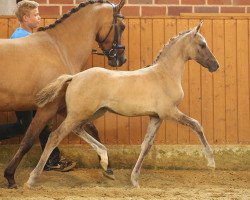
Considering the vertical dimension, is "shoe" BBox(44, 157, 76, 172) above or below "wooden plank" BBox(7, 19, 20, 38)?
below

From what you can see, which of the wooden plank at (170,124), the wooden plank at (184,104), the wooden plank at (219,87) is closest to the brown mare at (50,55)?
the wooden plank at (170,124)

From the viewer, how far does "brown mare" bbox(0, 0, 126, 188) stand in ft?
18.7

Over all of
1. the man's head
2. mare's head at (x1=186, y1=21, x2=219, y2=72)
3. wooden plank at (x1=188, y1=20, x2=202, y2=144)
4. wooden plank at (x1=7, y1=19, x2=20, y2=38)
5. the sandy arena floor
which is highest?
the man's head

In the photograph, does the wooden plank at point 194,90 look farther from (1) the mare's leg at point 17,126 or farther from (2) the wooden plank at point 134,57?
(1) the mare's leg at point 17,126

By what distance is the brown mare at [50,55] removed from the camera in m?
5.69

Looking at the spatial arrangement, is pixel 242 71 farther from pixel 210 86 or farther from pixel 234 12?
pixel 234 12

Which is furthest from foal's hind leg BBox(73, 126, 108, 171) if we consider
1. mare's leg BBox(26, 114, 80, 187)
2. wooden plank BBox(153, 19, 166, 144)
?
wooden plank BBox(153, 19, 166, 144)

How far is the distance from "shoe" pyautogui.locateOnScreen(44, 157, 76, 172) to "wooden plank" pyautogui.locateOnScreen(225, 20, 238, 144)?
1938mm

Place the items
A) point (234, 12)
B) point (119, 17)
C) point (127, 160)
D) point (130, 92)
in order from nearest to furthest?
1. point (130, 92)
2. point (119, 17)
3. point (127, 160)
4. point (234, 12)

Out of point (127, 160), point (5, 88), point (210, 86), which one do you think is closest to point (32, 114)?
point (5, 88)

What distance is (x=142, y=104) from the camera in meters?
5.62

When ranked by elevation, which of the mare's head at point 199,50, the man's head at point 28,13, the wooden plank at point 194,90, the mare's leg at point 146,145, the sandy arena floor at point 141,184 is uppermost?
the man's head at point 28,13

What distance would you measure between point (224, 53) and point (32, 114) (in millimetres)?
2437

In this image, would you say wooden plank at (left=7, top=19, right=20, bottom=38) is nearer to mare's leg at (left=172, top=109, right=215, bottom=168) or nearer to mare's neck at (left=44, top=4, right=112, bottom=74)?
mare's neck at (left=44, top=4, right=112, bottom=74)
